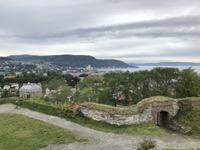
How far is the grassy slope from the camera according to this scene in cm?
1820

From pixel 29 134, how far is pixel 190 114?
1166 centimetres

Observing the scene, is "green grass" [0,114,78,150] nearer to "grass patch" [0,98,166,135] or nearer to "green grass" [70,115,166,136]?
"grass patch" [0,98,166,135]

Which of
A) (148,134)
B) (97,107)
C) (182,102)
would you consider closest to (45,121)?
(97,107)

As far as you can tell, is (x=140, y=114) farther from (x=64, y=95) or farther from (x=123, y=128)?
(x=64, y=95)

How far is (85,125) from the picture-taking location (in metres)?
18.6

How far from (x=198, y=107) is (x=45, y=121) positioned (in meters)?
11.7

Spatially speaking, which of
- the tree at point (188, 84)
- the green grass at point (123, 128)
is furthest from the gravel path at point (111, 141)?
the tree at point (188, 84)

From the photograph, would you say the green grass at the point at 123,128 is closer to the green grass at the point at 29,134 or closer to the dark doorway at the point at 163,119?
the green grass at the point at 29,134

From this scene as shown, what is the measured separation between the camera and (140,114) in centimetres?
1905

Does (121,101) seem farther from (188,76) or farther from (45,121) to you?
(45,121)

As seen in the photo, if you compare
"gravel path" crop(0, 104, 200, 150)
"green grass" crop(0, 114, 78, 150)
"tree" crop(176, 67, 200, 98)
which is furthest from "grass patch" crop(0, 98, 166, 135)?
"tree" crop(176, 67, 200, 98)

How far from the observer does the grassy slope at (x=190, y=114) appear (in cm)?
1820

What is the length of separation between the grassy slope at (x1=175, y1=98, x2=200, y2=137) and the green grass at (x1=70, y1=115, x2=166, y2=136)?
2251mm

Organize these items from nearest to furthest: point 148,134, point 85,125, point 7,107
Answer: point 148,134
point 85,125
point 7,107
